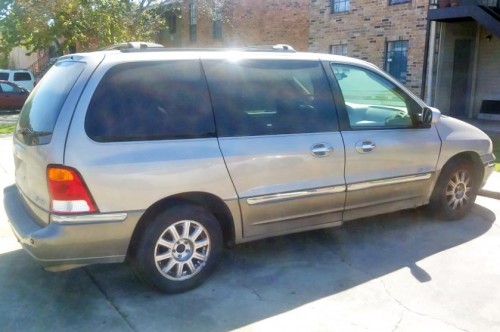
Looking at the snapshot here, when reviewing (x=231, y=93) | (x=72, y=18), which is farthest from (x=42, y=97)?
(x=72, y=18)

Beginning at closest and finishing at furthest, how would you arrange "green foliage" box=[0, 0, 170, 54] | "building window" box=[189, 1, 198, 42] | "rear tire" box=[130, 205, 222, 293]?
"rear tire" box=[130, 205, 222, 293], "green foliage" box=[0, 0, 170, 54], "building window" box=[189, 1, 198, 42]

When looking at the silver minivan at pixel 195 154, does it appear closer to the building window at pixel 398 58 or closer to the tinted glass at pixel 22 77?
the building window at pixel 398 58

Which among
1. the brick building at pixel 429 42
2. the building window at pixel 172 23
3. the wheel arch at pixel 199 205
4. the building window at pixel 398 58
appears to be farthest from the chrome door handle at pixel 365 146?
the building window at pixel 172 23

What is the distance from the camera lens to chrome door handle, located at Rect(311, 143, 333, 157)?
13.8 feet

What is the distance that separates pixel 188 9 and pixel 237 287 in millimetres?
25912

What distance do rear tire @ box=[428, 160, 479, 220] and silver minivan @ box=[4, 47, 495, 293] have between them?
51 centimetres

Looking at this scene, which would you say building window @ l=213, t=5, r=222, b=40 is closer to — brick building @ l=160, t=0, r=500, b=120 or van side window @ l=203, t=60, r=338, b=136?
brick building @ l=160, t=0, r=500, b=120

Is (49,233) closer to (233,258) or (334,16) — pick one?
(233,258)

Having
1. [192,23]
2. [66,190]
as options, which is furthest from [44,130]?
[192,23]

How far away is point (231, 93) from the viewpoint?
3.97 meters

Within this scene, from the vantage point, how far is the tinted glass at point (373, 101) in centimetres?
460

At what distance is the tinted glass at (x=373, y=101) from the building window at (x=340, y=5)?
1248cm

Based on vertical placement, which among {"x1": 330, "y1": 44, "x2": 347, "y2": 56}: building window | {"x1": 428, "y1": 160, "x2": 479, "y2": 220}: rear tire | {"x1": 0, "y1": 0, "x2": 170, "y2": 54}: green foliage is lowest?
{"x1": 428, "y1": 160, "x2": 479, "y2": 220}: rear tire

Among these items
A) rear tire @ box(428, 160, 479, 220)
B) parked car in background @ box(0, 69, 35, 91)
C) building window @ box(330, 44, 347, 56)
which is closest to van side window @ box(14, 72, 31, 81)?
parked car in background @ box(0, 69, 35, 91)
